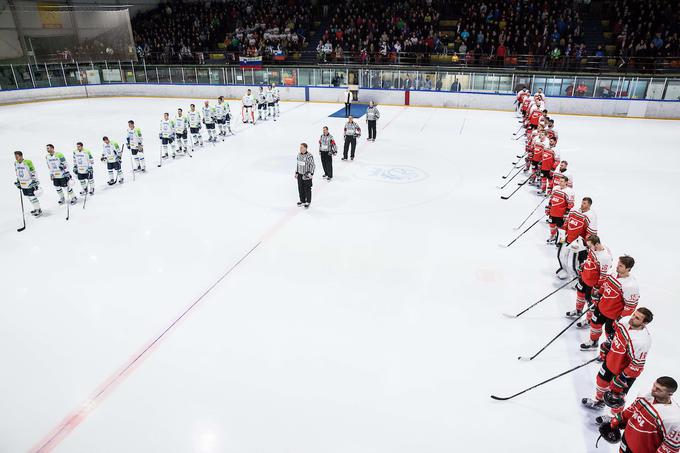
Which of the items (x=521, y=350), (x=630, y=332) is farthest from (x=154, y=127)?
(x=630, y=332)

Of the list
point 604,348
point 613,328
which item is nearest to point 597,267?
point 613,328

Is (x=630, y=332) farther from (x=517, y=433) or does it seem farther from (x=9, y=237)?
(x=9, y=237)

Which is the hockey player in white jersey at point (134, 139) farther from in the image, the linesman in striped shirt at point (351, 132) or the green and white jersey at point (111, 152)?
the linesman in striped shirt at point (351, 132)

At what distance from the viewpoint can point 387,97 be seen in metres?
22.0

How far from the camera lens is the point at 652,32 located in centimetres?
2152

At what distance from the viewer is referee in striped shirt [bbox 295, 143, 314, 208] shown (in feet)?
27.6

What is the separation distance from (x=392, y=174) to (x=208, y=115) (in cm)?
647

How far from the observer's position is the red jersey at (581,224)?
5711 mm

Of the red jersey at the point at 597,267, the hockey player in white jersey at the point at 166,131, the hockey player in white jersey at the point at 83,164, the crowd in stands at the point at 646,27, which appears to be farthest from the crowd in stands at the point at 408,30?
the red jersey at the point at 597,267

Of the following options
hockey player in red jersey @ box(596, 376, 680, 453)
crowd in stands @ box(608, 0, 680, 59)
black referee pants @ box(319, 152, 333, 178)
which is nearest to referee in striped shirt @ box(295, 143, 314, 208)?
black referee pants @ box(319, 152, 333, 178)

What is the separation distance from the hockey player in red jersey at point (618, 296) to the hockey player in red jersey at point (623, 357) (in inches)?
17.4

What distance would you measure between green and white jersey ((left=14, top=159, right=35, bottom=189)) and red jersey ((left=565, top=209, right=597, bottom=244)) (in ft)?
29.7

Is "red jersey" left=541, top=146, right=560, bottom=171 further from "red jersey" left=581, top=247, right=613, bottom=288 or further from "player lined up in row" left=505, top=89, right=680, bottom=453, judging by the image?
"red jersey" left=581, top=247, right=613, bottom=288

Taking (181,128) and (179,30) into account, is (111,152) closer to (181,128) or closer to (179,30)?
(181,128)
